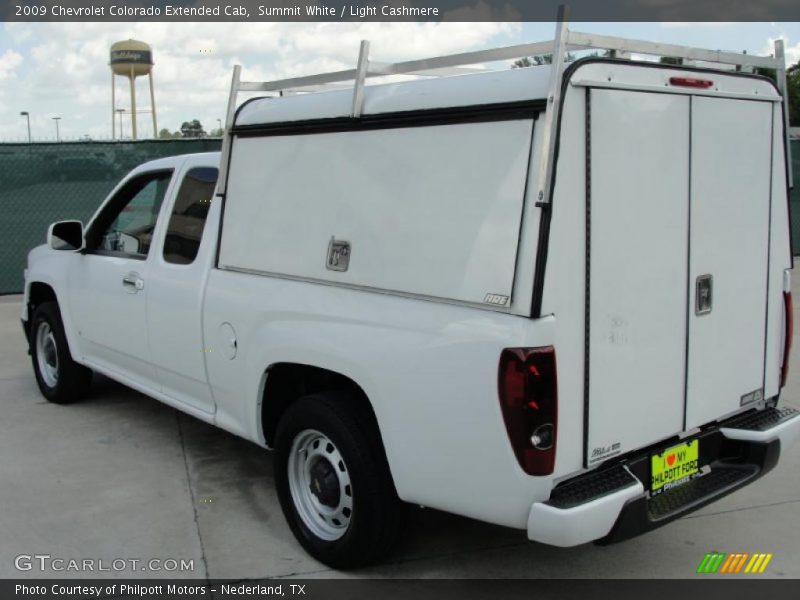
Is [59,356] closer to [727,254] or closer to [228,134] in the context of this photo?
[228,134]

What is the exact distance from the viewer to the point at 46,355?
255 inches

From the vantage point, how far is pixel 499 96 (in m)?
3.07

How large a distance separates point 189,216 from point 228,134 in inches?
26.8

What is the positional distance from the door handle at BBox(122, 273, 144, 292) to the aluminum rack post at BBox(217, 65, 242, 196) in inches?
37.3

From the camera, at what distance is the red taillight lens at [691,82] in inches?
130

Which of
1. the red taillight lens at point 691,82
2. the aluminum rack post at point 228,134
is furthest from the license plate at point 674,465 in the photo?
the aluminum rack post at point 228,134

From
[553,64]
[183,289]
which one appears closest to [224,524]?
[183,289]

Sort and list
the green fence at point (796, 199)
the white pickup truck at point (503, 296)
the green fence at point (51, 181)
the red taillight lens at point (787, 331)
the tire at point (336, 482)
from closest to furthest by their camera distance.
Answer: the white pickup truck at point (503, 296) → the tire at point (336, 482) → the red taillight lens at point (787, 331) → the green fence at point (51, 181) → the green fence at point (796, 199)

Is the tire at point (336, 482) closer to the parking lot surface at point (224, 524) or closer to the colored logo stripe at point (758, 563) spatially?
the parking lot surface at point (224, 524)

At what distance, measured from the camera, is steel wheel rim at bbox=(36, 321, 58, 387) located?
20.9ft

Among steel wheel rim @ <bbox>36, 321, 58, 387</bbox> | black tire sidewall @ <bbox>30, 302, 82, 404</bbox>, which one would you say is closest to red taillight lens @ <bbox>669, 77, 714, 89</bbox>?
black tire sidewall @ <bbox>30, 302, 82, 404</bbox>

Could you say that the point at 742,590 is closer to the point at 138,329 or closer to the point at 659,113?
the point at 659,113

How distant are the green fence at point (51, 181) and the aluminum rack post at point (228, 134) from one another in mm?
7382

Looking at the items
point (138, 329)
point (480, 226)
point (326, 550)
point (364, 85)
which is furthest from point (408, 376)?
point (138, 329)
